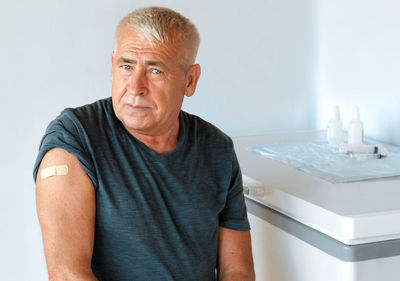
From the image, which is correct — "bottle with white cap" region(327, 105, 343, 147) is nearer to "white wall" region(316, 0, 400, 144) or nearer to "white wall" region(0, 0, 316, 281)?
"white wall" region(316, 0, 400, 144)

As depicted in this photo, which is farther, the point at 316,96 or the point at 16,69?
the point at 316,96

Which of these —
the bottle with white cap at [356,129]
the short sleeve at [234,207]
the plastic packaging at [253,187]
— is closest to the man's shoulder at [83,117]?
the short sleeve at [234,207]

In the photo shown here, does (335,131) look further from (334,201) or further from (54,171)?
(54,171)

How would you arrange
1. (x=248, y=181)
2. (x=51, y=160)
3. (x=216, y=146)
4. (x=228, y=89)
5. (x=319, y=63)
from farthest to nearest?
(x=319, y=63) → (x=228, y=89) → (x=248, y=181) → (x=216, y=146) → (x=51, y=160)

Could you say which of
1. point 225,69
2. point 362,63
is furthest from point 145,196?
point 362,63

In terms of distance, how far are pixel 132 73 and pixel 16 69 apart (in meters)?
0.75

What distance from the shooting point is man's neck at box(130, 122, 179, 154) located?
1404 millimetres

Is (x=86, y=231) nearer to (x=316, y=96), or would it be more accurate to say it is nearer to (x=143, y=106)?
(x=143, y=106)

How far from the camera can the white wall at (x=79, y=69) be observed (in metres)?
1.93

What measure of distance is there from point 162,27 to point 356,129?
89cm

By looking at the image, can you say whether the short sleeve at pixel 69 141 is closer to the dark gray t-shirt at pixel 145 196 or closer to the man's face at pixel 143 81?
the dark gray t-shirt at pixel 145 196

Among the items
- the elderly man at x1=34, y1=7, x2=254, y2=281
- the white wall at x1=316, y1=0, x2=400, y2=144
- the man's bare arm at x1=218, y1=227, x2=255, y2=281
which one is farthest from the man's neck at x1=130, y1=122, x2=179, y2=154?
the white wall at x1=316, y1=0, x2=400, y2=144

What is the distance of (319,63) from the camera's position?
7.89ft

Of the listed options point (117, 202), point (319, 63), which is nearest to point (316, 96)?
point (319, 63)
